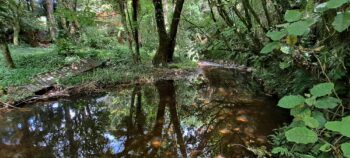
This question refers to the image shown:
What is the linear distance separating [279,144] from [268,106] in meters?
2.63

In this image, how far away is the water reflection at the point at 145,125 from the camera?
4363mm

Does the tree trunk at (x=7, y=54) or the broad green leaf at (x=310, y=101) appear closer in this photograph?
the broad green leaf at (x=310, y=101)

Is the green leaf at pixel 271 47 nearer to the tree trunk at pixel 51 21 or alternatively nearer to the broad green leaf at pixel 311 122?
the broad green leaf at pixel 311 122

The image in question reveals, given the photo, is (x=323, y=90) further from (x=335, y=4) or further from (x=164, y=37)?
(x=164, y=37)

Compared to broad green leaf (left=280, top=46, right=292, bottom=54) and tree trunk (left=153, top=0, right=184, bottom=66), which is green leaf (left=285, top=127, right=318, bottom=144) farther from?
tree trunk (left=153, top=0, right=184, bottom=66)

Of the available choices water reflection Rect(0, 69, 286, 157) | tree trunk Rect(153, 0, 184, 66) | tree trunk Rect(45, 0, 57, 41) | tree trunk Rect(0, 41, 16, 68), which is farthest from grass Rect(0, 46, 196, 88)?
tree trunk Rect(45, 0, 57, 41)

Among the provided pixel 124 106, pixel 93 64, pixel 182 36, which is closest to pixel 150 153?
pixel 124 106

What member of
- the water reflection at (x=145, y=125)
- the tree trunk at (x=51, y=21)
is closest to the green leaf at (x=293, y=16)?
the water reflection at (x=145, y=125)

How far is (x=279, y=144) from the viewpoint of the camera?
3498 millimetres

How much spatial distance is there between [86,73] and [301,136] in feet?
27.3

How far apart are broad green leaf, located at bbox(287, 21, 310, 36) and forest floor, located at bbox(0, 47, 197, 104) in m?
6.64

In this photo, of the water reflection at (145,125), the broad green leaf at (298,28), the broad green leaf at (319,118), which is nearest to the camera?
the broad green leaf at (298,28)

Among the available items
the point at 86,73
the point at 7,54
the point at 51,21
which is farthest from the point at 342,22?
the point at 51,21

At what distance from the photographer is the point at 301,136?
1660 mm
